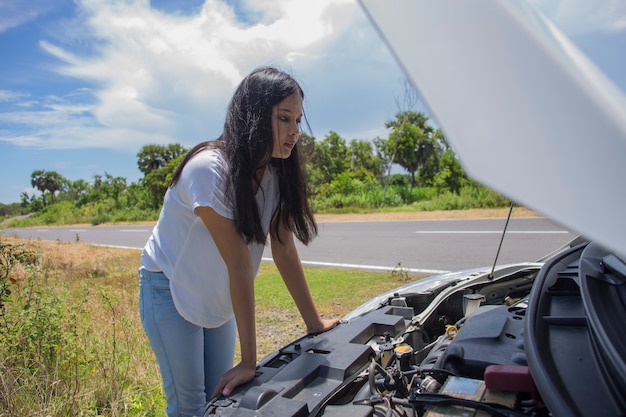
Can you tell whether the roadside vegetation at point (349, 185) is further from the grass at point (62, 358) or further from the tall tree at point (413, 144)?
the grass at point (62, 358)

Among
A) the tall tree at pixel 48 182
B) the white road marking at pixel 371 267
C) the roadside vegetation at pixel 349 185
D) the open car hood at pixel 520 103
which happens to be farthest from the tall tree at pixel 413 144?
the tall tree at pixel 48 182

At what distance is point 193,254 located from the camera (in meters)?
1.66

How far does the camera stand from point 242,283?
60.1 inches

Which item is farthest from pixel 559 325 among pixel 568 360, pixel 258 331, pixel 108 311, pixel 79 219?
pixel 79 219

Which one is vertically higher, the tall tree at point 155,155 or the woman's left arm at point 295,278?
the tall tree at point 155,155

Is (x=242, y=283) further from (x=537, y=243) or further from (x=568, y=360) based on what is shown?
(x=537, y=243)

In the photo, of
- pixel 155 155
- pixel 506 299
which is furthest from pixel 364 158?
pixel 506 299

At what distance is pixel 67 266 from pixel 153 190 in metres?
22.9

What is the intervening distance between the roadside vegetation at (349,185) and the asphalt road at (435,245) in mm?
1455

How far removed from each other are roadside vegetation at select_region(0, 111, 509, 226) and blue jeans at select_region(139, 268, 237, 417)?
8.68 metres

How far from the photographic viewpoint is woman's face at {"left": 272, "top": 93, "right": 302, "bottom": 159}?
1.59 meters

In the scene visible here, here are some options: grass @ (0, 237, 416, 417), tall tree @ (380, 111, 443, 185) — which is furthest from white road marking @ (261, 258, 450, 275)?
tall tree @ (380, 111, 443, 185)

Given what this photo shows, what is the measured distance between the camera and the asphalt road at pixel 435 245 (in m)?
6.88

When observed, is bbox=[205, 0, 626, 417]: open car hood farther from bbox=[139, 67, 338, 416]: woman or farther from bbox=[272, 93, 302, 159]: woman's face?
bbox=[272, 93, 302, 159]: woman's face
